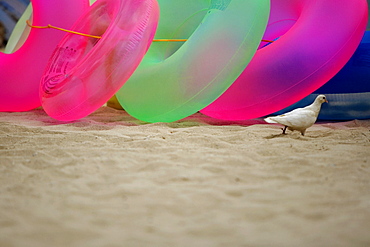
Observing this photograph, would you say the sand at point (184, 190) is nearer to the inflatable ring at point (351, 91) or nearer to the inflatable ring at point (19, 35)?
the inflatable ring at point (351, 91)

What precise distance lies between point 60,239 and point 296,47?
2.23 m

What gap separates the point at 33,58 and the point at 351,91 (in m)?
2.96

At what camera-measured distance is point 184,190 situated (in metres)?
1.51

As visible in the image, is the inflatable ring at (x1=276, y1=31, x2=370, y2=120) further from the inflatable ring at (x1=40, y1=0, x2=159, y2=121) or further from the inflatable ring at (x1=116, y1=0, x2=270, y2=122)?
the inflatable ring at (x1=40, y1=0, x2=159, y2=121)

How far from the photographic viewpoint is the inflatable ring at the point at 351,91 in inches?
128

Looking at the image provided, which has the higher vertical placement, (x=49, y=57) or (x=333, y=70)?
(x=333, y=70)

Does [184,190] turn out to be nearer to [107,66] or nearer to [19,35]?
[107,66]

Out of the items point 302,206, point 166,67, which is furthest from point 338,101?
point 302,206

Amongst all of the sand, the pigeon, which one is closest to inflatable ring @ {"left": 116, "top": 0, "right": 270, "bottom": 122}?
the sand

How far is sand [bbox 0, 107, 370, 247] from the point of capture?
3.84 feet

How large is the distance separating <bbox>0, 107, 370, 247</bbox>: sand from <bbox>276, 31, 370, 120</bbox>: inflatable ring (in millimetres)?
850

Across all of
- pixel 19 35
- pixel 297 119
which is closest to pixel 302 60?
pixel 297 119

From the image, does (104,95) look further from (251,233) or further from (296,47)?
(251,233)

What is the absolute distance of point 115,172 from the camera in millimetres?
1729
